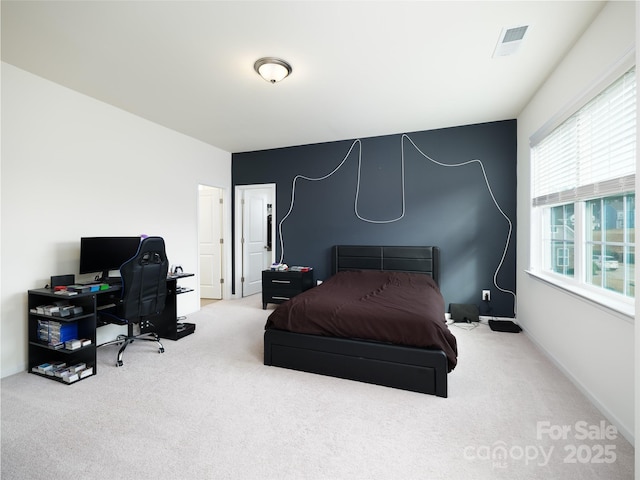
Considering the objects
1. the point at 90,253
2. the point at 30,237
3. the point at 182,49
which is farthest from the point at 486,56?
the point at 30,237

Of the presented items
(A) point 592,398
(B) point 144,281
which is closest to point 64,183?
(B) point 144,281

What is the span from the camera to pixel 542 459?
1.61 metres

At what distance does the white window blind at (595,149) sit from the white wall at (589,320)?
19 cm

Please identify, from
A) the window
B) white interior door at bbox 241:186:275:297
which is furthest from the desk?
the window

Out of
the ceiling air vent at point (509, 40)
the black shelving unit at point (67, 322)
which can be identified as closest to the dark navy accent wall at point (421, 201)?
the ceiling air vent at point (509, 40)

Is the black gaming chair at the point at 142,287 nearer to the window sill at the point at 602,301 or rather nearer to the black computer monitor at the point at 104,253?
the black computer monitor at the point at 104,253

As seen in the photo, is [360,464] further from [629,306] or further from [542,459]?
[629,306]

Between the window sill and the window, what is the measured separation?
14 millimetres

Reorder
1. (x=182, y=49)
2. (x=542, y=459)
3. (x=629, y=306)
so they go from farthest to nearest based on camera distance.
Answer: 1. (x=182, y=49)
2. (x=629, y=306)
3. (x=542, y=459)

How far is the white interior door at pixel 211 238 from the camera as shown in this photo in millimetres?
5473

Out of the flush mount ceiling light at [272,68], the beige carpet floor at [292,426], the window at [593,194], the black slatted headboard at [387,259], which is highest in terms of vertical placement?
the flush mount ceiling light at [272,68]

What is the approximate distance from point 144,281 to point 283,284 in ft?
7.01

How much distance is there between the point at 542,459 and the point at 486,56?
2896 mm

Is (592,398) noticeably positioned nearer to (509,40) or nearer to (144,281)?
(509,40)
